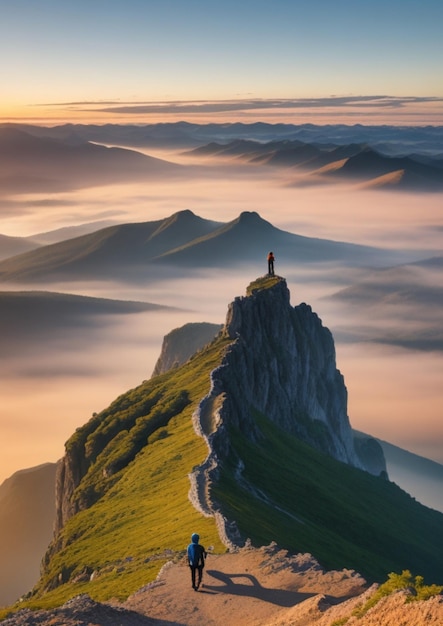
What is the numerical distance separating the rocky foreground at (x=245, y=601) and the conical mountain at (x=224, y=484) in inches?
225

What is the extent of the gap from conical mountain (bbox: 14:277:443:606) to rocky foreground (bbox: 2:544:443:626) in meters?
5.71

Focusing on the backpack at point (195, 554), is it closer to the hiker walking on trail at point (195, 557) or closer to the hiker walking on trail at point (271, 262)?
the hiker walking on trail at point (195, 557)

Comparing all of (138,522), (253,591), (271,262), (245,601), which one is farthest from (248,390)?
(245,601)

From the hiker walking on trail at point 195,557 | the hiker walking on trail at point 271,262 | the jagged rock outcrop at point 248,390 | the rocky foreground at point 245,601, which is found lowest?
the rocky foreground at point 245,601

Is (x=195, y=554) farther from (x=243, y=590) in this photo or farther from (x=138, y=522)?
(x=138, y=522)

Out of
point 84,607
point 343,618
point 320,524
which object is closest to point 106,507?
point 320,524

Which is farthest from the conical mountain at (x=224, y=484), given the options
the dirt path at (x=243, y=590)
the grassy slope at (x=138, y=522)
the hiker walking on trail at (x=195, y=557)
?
the hiker walking on trail at (x=195, y=557)

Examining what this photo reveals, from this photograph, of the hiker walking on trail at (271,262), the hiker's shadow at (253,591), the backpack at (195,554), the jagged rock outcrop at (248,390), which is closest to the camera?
the hiker's shadow at (253,591)

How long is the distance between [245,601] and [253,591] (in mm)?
1779

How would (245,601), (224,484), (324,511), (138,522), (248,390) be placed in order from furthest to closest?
(248,390), (324,511), (224,484), (138,522), (245,601)

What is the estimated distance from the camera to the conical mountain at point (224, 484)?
82062mm

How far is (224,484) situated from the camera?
96.1 meters

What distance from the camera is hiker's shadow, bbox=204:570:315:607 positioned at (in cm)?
5194

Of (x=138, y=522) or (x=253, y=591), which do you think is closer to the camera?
(x=253, y=591)
